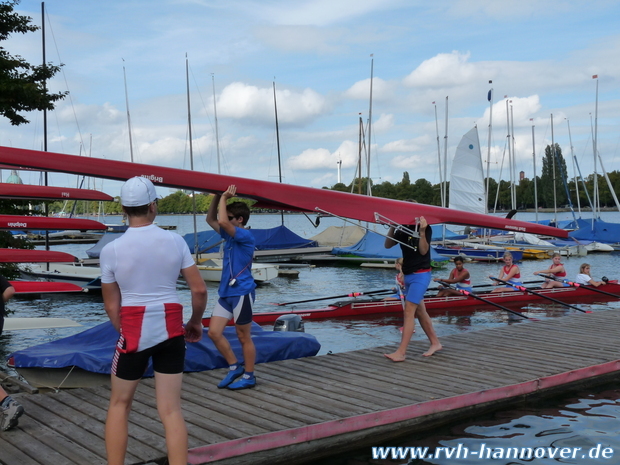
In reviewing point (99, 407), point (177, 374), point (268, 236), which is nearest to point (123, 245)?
point (177, 374)

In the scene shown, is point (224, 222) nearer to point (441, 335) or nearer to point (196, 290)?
point (196, 290)

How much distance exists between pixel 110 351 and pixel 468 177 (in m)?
31.9

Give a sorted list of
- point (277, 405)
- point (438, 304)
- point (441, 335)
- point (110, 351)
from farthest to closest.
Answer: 1. point (438, 304)
2. point (441, 335)
3. point (110, 351)
4. point (277, 405)

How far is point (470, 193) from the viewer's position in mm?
36750

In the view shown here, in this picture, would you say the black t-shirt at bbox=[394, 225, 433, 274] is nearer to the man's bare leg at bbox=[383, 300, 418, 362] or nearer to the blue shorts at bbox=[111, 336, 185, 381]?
the man's bare leg at bbox=[383, 300, 418, 362]

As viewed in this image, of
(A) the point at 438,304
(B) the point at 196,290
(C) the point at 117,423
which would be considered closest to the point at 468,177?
(A) the point at 438,304

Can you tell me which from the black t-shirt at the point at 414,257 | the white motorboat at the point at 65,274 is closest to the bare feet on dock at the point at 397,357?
the black t-shirt at the point at 414,257

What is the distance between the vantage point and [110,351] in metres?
7.37

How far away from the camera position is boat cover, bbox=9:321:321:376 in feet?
23.2

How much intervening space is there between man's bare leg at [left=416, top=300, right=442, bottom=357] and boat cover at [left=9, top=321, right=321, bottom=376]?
1.53 meters

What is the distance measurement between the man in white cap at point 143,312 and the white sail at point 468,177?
33928mm

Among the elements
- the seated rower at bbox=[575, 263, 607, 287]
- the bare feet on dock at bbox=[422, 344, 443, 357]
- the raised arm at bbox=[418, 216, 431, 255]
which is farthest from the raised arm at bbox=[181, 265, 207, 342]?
the seated rower at bbox=[575, 263, 607, 287]

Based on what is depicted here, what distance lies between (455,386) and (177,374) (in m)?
3.97

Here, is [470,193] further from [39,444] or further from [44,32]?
[39,444]
